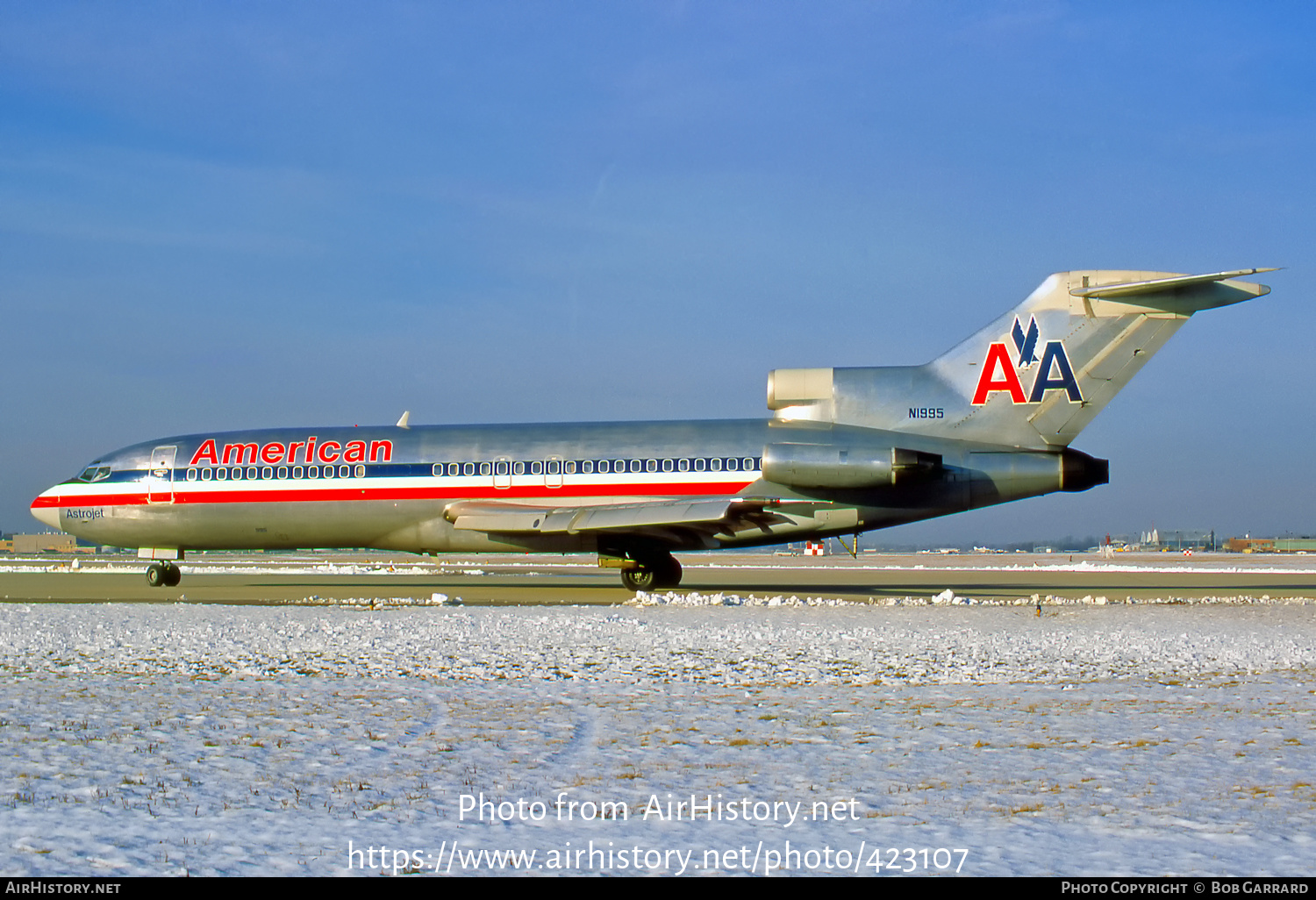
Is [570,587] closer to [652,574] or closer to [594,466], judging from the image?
[652,574]

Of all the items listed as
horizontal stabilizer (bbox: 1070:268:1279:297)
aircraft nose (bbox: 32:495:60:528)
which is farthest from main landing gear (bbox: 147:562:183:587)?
horizontal stabilizer (bbox: 1070:268:1279:297)

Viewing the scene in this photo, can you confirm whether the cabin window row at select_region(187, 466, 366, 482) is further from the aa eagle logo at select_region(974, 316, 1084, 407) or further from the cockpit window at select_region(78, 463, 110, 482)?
the aa eagle logo at select_region(974, 316, 1084, 407)

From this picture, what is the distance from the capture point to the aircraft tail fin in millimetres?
20484

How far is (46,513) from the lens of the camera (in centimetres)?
2680

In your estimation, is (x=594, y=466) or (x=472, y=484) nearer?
(x=594, y=466)

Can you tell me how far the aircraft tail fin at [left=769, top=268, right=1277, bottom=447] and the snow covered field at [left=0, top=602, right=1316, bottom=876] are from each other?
31.5ft

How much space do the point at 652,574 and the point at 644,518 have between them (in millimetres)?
2206

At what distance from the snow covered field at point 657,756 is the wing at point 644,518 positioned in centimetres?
921

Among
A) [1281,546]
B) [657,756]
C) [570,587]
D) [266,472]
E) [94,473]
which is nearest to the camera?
[657,756]

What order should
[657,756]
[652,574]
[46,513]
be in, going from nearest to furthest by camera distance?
[657,756] < [652,574] < [46,513]

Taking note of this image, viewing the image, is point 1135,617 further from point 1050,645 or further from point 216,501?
point 216,501

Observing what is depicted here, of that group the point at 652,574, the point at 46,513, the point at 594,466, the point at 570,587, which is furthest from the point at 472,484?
the point at 46,513
